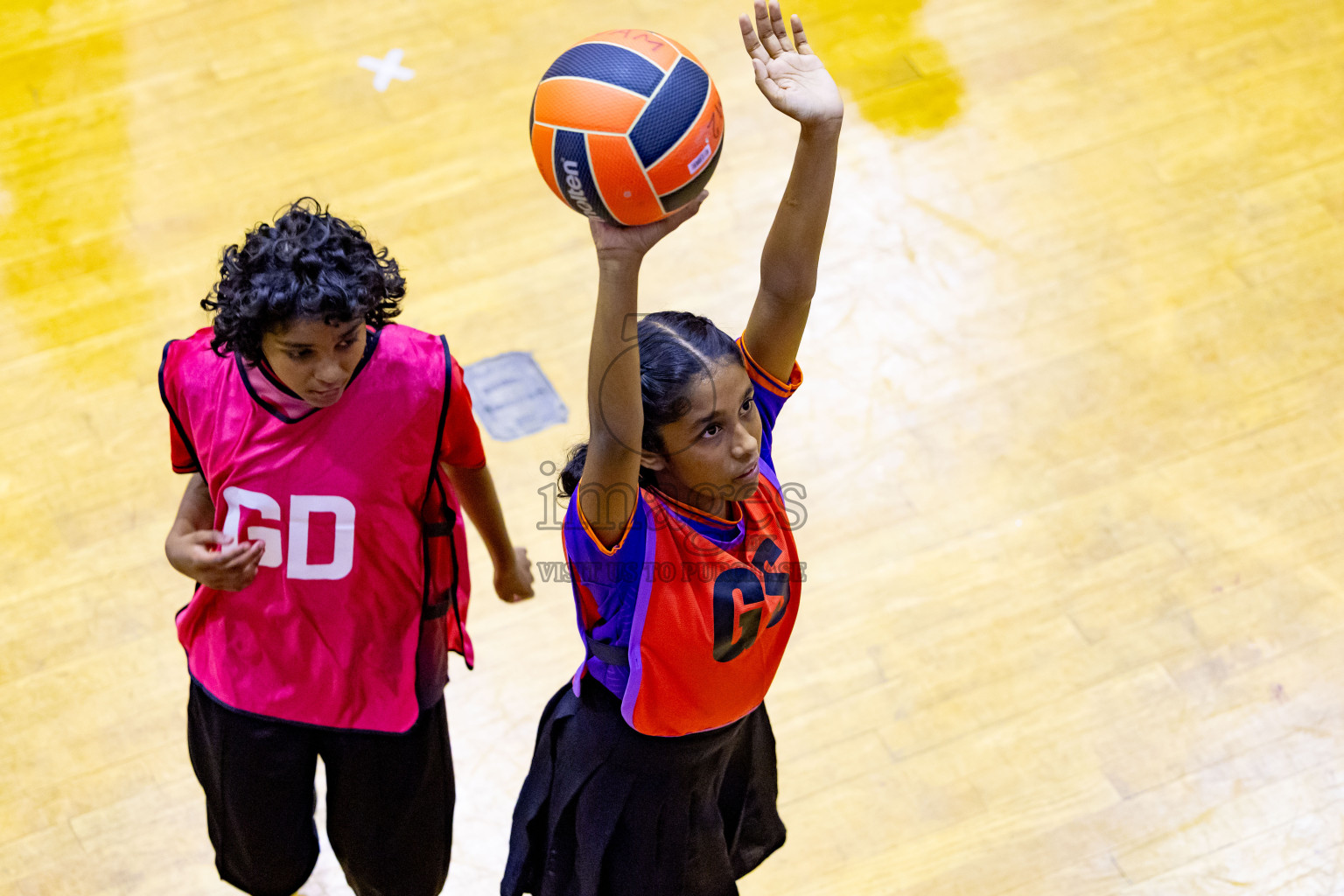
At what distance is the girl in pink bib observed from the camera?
1591 millimetres

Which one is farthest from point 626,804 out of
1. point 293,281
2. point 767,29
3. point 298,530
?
point 767,29

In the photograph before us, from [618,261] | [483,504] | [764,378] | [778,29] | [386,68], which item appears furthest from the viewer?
[386,68]

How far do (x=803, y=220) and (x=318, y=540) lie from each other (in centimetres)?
76

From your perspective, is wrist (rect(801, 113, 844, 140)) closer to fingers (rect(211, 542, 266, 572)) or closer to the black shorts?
fingers (rect(211, 542, 266, 572))

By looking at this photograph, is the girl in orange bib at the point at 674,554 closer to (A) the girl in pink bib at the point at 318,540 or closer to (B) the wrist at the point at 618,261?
(B) the wrist at the point at 618,261

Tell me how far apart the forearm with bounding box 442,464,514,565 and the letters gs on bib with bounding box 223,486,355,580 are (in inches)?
7.9

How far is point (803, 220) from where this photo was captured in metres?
1.53

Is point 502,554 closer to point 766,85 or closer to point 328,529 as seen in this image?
point 328,529

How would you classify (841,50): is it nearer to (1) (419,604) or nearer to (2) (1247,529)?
(2) (1247,529)

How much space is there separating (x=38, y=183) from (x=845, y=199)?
218cm

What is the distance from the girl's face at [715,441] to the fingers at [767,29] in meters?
0.39

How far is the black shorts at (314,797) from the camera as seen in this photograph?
1.79m

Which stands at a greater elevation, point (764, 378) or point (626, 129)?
point (626, 129)

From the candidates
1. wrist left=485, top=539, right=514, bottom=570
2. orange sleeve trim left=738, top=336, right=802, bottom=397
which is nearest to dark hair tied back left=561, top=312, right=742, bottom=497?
orange sleeve trim left=738, top=336, right=802, bottom=397
